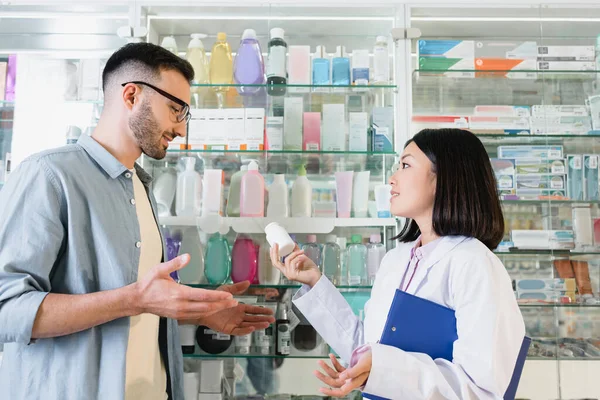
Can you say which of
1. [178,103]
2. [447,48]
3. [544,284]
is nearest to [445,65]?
[447,48]

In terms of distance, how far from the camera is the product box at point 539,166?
262 cm

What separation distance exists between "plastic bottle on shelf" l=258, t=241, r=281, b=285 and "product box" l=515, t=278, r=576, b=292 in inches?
47.7

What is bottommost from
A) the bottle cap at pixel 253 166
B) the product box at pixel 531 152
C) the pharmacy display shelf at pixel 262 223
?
the pharmacy display shelf at pixel 262 223

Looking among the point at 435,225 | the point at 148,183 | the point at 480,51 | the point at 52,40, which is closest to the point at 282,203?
the point at 148,183

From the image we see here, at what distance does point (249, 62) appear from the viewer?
8.36 feet

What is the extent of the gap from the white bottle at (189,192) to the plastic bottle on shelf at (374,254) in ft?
2.81

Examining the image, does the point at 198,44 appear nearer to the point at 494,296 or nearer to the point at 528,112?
the point at 528,112

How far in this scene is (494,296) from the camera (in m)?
1.30

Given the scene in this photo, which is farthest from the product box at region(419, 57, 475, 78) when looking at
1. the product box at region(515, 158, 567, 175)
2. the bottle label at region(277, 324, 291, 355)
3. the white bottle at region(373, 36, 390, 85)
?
the bottle label at region(277, 324, 291, 355)

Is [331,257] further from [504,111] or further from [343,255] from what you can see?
[504,111]

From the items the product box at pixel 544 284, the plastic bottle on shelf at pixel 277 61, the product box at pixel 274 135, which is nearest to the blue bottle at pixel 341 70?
the plastic bottle on shelf at pixel 277 61

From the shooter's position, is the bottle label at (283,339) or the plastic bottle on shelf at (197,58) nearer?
the bottle label at (283,339)

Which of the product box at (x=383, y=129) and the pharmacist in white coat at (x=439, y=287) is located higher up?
the product box at (x=383, y=129)

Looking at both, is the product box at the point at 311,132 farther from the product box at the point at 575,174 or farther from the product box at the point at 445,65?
the product box at the point at 575,174
